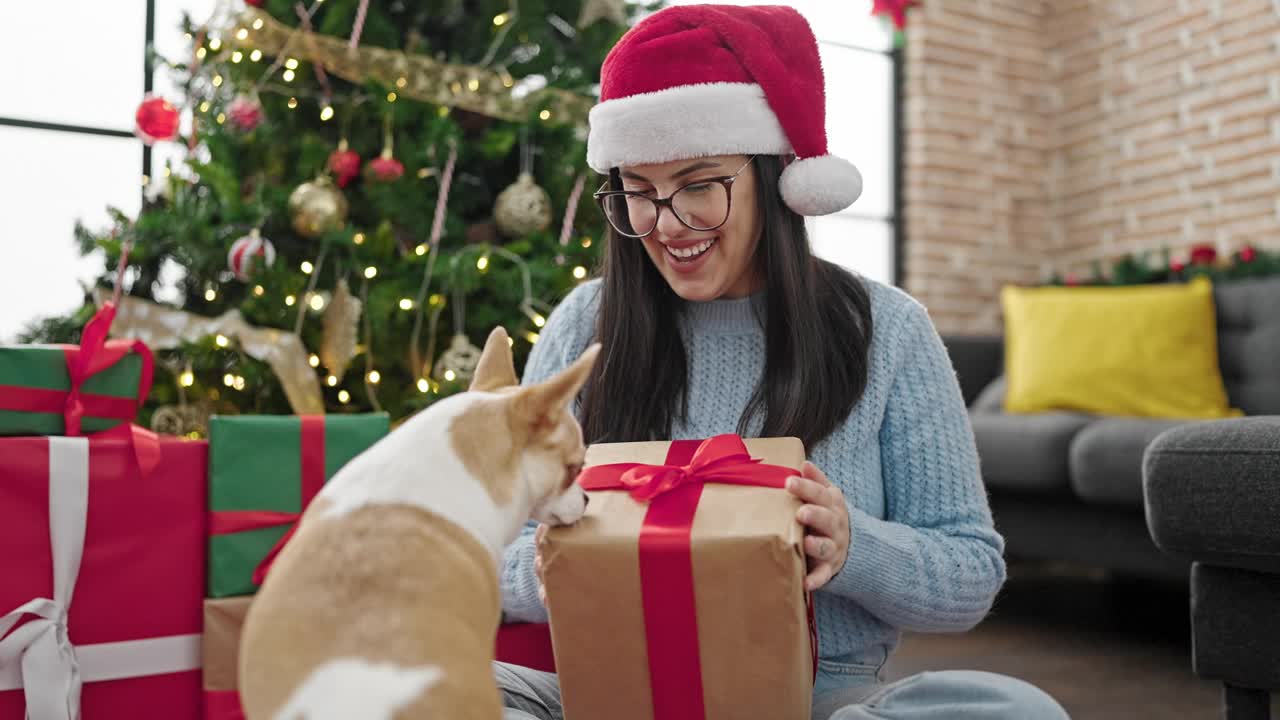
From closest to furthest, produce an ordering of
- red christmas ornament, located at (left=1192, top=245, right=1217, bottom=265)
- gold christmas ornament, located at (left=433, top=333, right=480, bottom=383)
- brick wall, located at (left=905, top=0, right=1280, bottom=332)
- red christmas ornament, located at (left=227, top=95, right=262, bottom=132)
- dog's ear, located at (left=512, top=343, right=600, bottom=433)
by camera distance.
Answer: dog's ear, located at (left=512, top=343, right=600, bottom=433) → gold christmas ornament, located at (left=433, top=333, right=480, bottom=383) → red christmas ornament, located at (left=227, top=95, right=262, bottom=132) → red christmas ornament, located at (left=1192, top=245, right=1217, bottom=265) → brick wall, located at (left=905, top=0, right=1280, bottom=332)

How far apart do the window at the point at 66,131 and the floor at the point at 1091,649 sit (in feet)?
7.97

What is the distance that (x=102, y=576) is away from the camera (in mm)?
1356

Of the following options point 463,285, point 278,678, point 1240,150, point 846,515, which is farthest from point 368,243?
point 1240,150

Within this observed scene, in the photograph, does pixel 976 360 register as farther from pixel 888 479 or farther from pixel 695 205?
pixel 695 205

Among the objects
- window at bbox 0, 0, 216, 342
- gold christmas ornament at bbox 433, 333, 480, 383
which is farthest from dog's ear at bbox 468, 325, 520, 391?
window at bbox 0, 0, 216, 342

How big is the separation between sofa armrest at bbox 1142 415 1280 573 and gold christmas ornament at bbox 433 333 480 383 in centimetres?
130

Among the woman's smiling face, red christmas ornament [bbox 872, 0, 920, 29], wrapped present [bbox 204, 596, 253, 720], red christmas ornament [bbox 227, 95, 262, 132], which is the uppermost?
red christmas ornament [bbox 872, 0, 920, 29]

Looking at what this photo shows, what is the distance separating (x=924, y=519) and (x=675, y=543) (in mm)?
460

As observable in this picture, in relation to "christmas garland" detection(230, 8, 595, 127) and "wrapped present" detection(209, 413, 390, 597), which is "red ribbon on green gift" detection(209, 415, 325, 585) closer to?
"wrapped present" detection(209, 413, 390, 597)

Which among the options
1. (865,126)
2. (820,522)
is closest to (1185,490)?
(820,522)

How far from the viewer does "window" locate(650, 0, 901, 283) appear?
4.32 m

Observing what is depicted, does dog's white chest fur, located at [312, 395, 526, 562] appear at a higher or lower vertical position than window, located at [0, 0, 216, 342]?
lower

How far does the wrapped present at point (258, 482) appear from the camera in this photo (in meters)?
1.42

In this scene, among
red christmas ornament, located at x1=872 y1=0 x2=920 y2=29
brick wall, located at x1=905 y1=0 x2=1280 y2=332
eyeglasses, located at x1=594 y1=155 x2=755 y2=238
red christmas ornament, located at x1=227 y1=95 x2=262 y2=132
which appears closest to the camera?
eyeglasses, located at x1=594 y1=155 x2=755 y2=238
